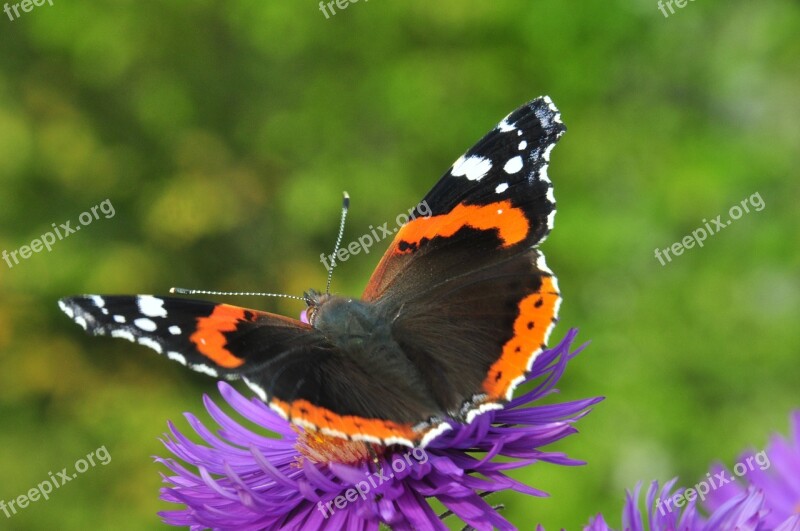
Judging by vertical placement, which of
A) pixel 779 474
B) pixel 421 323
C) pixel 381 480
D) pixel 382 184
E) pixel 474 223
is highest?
pixel 382 184

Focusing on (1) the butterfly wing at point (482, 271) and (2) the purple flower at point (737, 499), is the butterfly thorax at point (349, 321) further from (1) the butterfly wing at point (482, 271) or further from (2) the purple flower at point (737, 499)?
(2) the purple flower at point (737, 499)

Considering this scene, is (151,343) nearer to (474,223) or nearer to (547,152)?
(474,223)

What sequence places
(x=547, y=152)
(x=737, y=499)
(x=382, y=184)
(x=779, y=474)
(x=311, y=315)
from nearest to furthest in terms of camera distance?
(x=737, y=499) → (x=547, y=152) → (x=311, y=315) → (x=779, y=474) → (x=382, y=184)

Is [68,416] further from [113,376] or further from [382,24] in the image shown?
[382,24]

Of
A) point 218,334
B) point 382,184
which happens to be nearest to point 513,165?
point 218,334

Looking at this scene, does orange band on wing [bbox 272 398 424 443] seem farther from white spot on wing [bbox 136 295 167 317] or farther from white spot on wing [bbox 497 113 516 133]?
white spot on wing [bbox 497 113 516 133]

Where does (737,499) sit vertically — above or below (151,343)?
below
